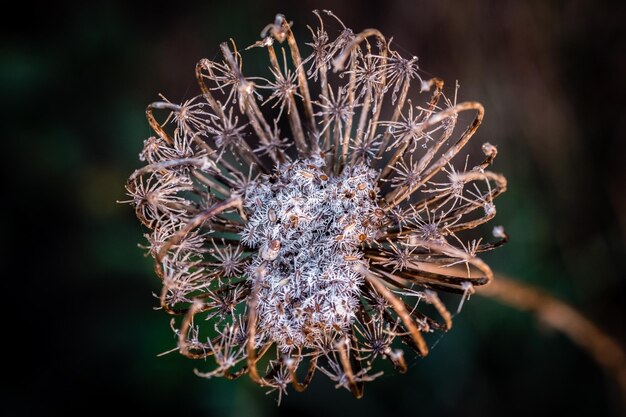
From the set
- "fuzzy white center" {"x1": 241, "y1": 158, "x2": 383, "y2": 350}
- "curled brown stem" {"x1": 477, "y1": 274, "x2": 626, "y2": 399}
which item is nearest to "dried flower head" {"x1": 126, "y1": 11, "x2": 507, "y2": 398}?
"fuzzy white center" {"x1": 241, "y1": 158, "x2": 383, "y2": 350}

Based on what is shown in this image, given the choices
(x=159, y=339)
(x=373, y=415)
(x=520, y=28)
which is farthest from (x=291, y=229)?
(x=520, y=28)

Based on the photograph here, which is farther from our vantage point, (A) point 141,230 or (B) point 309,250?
(A) point 141,230

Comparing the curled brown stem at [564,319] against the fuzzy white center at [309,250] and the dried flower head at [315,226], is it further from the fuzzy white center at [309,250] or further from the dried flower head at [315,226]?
the fuzzy white center at [309,250]

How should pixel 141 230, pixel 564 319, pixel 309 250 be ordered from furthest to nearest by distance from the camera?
1. pixel 141 230
2. pixel 564 319
3. pixel 309 250

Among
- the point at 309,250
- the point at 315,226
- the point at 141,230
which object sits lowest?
the point at 309,250

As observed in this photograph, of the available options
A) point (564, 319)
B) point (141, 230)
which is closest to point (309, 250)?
point (564, 319)

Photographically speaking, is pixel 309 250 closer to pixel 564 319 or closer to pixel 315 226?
pixel 315 226
